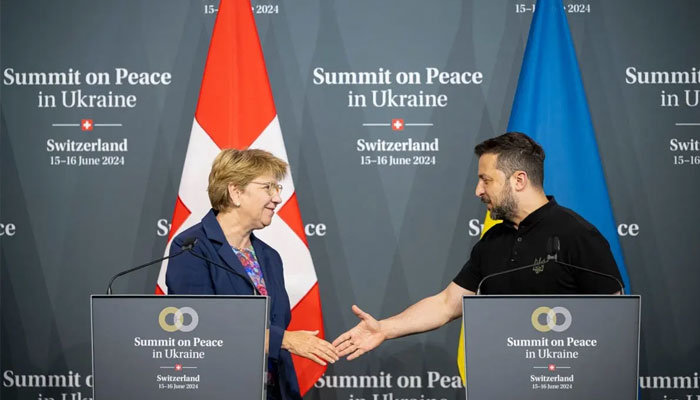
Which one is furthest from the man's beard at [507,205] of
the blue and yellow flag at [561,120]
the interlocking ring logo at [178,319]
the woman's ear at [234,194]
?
the interlocking ring logo at [178,319]

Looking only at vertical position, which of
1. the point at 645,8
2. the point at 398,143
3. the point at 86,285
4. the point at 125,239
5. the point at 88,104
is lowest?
the point at 86,285

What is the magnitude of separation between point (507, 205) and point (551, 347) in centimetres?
102

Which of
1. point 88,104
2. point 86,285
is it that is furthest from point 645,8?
point 86,285

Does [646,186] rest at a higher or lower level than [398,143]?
lower

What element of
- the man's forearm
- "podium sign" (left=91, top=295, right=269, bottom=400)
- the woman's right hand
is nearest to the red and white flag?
the man's forearm

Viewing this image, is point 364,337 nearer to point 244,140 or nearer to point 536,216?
point 536,216

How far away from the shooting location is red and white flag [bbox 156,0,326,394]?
3.69 m

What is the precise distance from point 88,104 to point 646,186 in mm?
3363

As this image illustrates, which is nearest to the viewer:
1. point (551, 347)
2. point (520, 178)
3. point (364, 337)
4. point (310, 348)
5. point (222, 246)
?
point (551, 347)

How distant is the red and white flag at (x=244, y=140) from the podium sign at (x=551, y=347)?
1.67m

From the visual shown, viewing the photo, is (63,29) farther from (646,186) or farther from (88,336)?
(646,186)

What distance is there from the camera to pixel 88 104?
13.8 ft

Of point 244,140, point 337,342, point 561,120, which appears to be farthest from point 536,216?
point 244,140

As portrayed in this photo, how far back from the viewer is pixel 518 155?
307 cm
